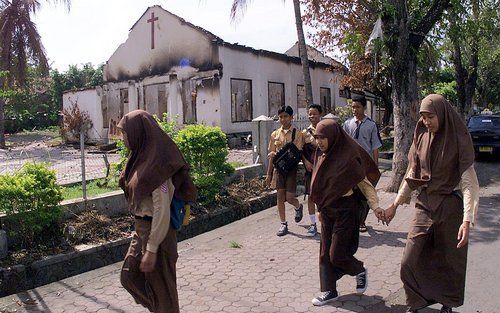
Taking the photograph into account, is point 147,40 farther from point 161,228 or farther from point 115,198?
point 161,228

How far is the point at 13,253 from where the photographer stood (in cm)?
537

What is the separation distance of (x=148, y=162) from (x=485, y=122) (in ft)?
52.8

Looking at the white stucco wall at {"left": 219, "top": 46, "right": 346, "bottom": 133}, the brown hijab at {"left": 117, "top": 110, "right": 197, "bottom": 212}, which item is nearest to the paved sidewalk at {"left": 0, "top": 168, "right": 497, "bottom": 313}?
the brown hijab at {"left": 117, "top": 110, "right": 197, "bottom": 212}

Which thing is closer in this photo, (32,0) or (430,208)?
(430,208)

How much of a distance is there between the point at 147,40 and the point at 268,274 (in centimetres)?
1705

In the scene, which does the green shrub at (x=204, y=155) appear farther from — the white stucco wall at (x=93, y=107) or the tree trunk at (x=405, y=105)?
the white stucco wall at (x=93, y=107)

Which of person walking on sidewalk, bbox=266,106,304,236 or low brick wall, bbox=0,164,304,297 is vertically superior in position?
person walking on sidewalk, bbox=266,106,304,236

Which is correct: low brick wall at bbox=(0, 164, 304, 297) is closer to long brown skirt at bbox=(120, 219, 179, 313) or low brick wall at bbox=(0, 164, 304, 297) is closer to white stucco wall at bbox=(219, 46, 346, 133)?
long brown skirt at bbox=(120, 219, 179, 313)

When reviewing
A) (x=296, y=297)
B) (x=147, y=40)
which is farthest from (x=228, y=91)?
(x=296, y=297)

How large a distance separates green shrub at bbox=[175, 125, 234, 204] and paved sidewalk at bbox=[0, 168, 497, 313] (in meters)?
1.51

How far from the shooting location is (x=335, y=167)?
13.7 feet

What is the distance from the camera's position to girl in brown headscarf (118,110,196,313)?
302 centimetres

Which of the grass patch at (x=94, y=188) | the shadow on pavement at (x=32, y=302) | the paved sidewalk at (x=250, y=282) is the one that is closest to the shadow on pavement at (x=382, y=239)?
the paved sidewalk at (x=250, y=282)

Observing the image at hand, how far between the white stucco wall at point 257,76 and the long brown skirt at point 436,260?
14.4 metres
